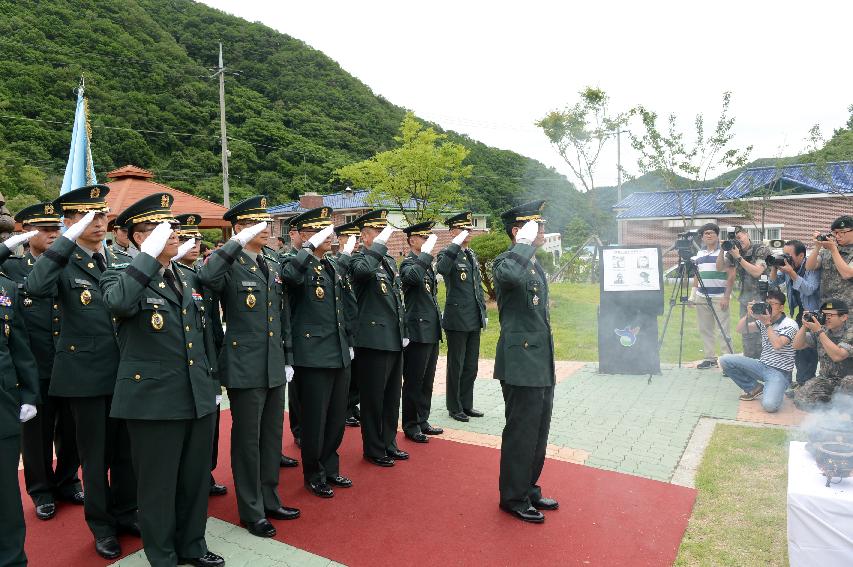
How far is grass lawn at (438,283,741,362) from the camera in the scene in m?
9.73

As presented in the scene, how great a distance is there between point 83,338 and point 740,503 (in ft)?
14.4

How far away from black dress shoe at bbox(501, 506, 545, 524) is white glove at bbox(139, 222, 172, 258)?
2.68 meters

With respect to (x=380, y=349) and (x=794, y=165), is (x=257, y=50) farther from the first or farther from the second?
(x=380, y=349)

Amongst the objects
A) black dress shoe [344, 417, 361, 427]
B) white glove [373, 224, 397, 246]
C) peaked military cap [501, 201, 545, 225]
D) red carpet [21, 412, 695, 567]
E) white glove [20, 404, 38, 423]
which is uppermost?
peaked military cap [501, 201, 545, 225]

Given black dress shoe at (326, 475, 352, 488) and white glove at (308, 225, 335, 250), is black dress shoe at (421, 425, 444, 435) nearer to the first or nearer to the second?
black dress shoe at (326, 475, 352, 488)

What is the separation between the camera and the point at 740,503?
13.5 feet

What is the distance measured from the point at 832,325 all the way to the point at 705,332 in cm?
294

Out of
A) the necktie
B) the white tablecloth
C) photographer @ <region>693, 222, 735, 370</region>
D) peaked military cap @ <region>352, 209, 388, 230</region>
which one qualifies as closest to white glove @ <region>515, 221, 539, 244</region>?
peaked military cap @ <region>352, 209, 388, 230</region>

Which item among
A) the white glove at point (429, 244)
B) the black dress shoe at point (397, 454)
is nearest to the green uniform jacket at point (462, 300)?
the white glove at point (429, 244)

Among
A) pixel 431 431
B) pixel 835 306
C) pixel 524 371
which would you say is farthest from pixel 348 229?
pixel 835 306

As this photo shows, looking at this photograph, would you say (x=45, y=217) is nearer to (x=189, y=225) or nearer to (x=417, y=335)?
(x=189, y=225)

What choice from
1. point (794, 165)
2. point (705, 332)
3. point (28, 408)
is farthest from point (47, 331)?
point (794, 165)

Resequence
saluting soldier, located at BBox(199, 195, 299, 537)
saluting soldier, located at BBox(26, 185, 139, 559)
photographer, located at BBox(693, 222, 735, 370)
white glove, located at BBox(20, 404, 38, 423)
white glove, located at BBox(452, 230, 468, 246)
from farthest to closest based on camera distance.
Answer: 1. photographer, located at BBox(693, 222, 735, 370)
2. white glove, located at BBox(452, 230, 468, 246)
3. saluting soldier, located at BBox(199, 195, 299, 537)
4. saluting soldier, located at BBox(26, 185, 139, 559)
5. white glove, located at BBox(20, 404, 38, 423)

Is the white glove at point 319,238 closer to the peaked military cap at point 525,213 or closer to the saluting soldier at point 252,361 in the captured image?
the saluting soldier at point 252,361
